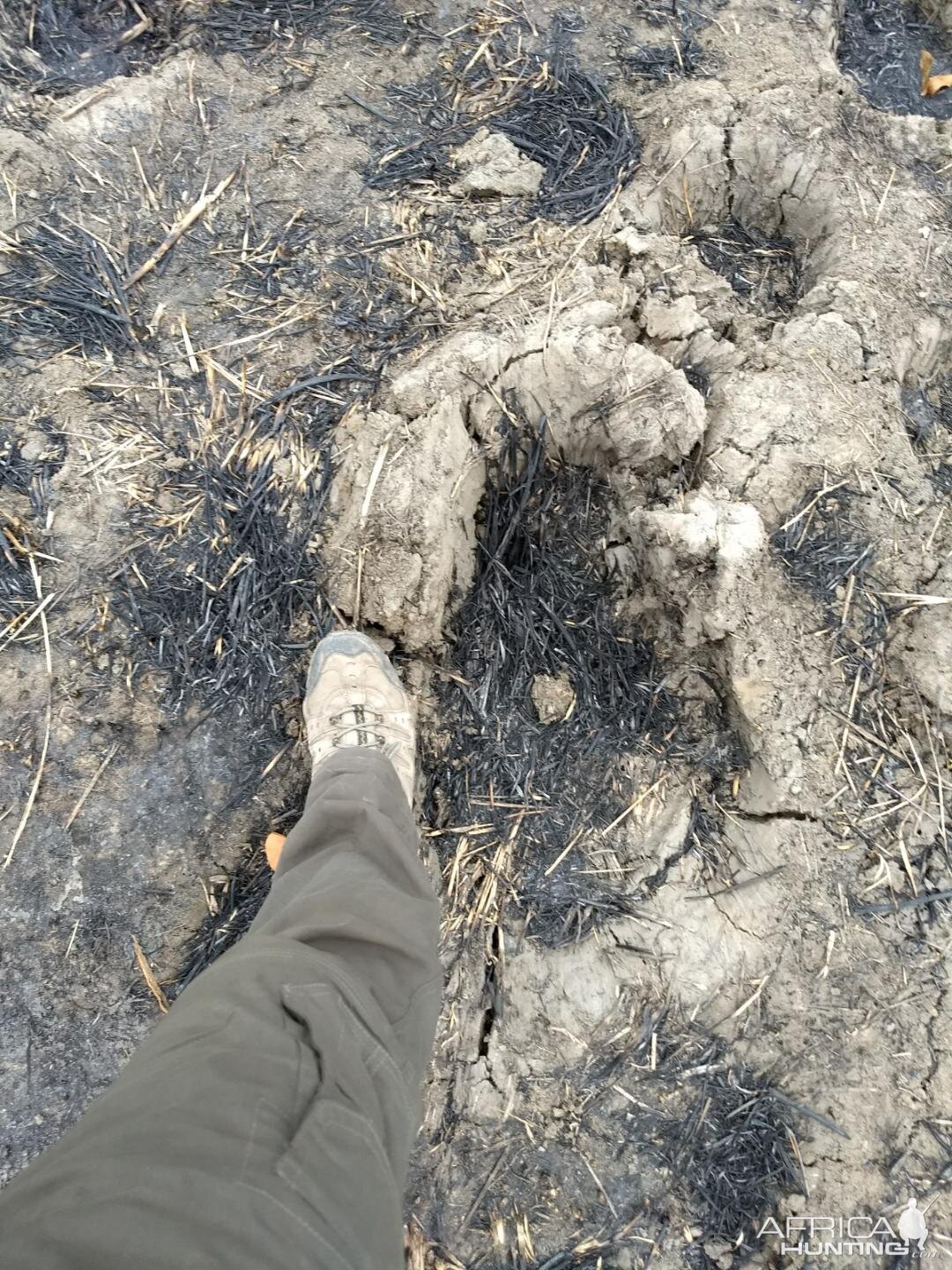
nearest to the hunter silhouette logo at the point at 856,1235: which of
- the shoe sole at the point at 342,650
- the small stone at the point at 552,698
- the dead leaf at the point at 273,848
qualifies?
the small stone at the point at 552,698

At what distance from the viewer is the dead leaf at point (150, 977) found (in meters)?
2.19

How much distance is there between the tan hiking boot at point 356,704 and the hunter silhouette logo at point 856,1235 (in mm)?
1624

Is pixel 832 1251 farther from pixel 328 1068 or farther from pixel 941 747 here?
pixel 328 1068

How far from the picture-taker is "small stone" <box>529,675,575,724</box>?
261 centimetres

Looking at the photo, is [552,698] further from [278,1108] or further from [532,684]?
[278,1108]

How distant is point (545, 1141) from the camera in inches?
88.7

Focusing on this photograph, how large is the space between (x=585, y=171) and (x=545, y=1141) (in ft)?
10.7

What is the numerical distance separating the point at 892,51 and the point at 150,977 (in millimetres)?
4750

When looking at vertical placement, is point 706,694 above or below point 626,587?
below

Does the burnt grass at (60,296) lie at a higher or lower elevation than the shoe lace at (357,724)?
higher

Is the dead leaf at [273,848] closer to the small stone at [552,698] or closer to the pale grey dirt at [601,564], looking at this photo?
the pale grey dirt at [601,564]

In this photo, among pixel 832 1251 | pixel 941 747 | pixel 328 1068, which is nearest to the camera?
pixel 328 1068

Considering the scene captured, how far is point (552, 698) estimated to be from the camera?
2.62 m

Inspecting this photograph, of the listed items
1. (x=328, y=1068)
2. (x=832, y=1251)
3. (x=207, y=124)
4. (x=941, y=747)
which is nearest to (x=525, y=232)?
(x=207, y=124)
